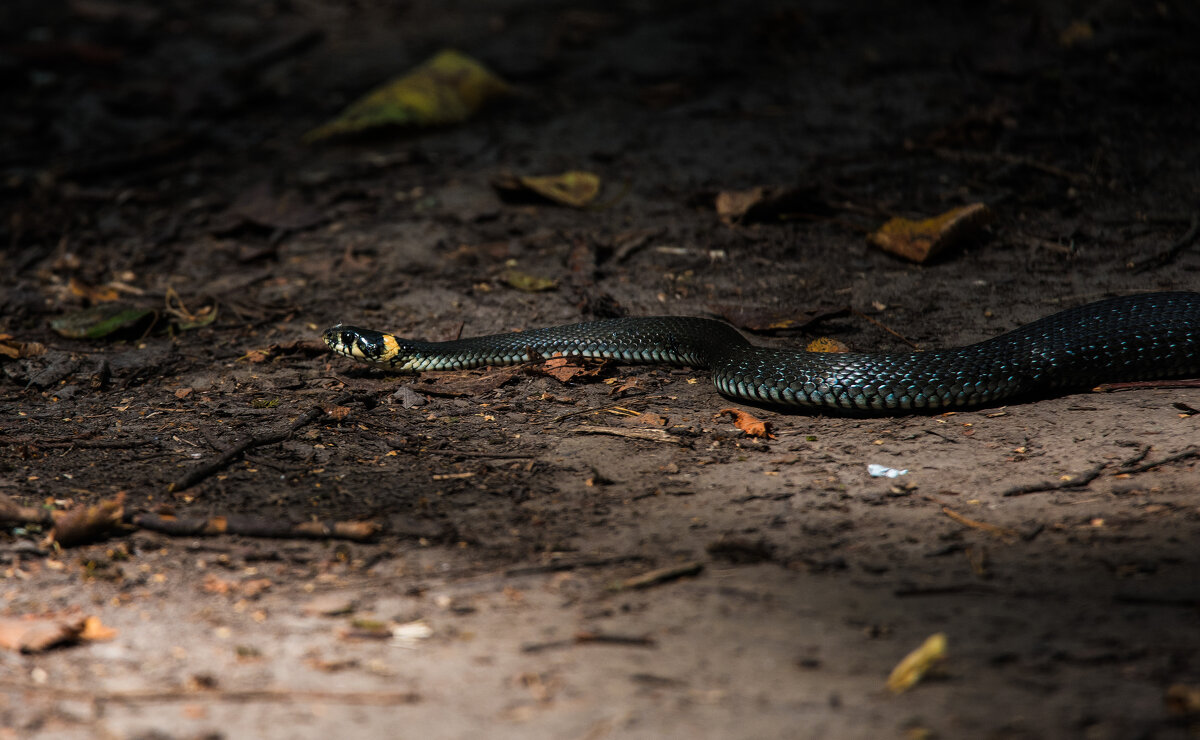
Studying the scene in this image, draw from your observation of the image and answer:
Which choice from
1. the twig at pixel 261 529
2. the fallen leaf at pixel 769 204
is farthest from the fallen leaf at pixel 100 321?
the fallen leaf at pixel 769 204

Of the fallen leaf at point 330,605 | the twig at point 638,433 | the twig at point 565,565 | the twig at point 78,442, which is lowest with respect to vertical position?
the twig at point 78,442

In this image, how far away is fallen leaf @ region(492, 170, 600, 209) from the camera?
858cm

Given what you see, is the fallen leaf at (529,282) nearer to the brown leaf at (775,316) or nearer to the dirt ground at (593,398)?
the dirt ground at (593,398)

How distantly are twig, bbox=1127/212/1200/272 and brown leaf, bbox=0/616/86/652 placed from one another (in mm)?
7165

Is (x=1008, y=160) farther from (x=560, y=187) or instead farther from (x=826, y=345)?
(x=560, y=187)

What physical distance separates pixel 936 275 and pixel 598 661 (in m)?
5.12

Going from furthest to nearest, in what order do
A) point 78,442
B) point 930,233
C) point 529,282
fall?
point 529,282, point 930,233, point 78,442

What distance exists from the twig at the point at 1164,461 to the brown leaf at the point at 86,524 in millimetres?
4728

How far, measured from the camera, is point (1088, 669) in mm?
2963

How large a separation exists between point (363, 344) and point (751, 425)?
285 cm

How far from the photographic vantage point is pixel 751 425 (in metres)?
5.20

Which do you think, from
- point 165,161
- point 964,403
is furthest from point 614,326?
point 165,161

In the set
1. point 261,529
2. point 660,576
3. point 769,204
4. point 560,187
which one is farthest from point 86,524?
point 769,204

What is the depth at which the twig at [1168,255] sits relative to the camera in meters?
6.83
